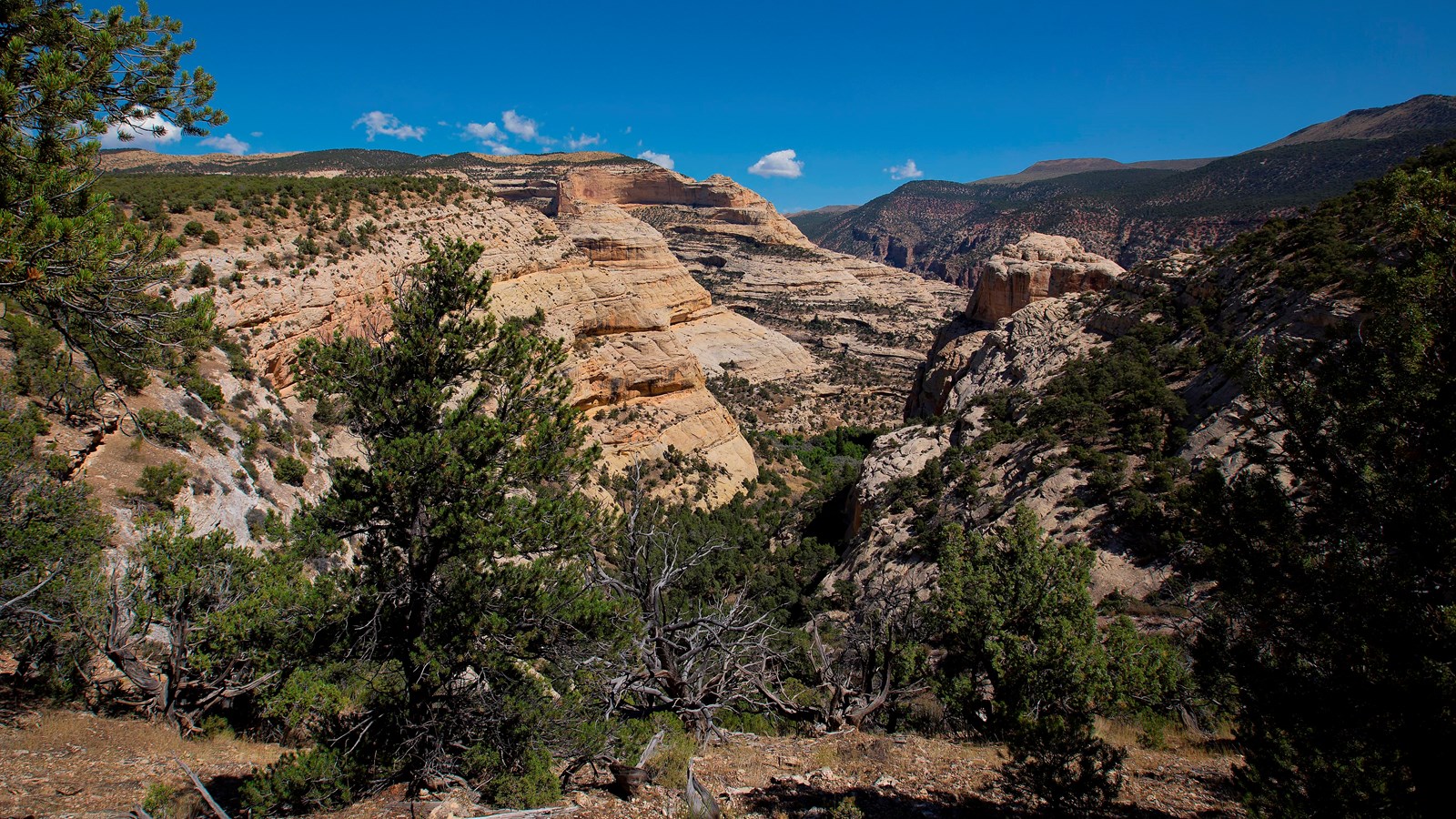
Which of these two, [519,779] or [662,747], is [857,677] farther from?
[519,779]

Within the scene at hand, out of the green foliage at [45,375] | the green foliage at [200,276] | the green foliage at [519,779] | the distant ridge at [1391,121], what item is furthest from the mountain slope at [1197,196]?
the green foliage at [45,375]

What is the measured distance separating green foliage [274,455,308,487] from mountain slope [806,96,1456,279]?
4579 cm

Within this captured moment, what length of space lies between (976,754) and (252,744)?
9.00 meters

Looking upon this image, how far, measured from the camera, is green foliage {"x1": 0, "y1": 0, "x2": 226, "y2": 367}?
3686 mm

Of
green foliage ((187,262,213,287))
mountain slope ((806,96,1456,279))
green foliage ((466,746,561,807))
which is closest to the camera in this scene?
green foliage ((466,746,561,807))

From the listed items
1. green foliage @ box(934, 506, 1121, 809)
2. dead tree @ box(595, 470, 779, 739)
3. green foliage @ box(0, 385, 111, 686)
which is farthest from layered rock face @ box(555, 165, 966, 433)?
green foliage @ box(0, 385, 111, 686)

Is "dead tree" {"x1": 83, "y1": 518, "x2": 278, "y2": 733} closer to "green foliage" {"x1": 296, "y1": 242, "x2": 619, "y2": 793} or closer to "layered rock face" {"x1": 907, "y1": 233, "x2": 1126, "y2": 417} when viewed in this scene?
"green foliage" {"x1": 296, "y1": 242, "x2": 619, "y2": 793}

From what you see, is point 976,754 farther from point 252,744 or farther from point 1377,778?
point 252,744

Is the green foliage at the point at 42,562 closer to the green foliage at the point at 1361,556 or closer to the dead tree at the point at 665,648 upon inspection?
the dead tree at the point at 665,648

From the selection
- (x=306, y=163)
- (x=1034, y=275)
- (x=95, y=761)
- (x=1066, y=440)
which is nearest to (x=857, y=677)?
(x=1066, y=440)

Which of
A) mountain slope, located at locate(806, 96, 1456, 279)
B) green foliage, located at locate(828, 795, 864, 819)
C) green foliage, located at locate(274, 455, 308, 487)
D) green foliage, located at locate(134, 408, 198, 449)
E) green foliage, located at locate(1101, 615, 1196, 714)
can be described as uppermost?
mountain slope, located at locate(806, 96, 1456, 279)

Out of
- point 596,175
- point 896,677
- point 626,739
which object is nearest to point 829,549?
point 896,677

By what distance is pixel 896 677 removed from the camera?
392 inches

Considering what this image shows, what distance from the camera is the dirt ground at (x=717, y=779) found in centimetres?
558
